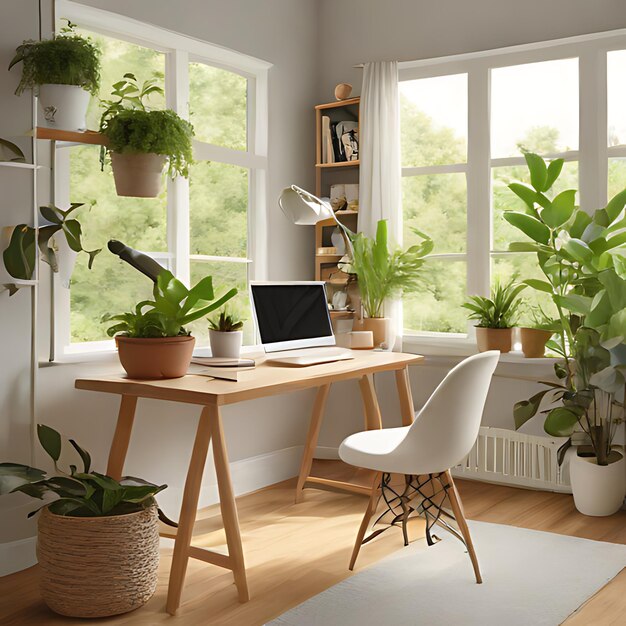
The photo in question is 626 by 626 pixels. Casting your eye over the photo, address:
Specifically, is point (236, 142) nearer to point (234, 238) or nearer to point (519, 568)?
point (234, 238)

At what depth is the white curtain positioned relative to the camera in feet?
15.0

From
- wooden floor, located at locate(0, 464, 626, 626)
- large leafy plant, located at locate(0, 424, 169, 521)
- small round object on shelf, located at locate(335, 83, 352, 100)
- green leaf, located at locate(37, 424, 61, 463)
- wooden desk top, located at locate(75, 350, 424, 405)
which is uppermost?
small round object on shelf, located at locate(335, 83, 352, 100)

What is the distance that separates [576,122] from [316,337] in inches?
69.9

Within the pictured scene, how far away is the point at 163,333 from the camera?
306 centimetres

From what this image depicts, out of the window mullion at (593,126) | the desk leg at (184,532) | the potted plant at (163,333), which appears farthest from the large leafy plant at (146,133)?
the window mullion at (593,126)

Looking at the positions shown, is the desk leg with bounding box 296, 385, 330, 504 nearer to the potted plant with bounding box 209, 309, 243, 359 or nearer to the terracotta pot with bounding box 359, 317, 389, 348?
the terracotta pot with bounding box 359, 317, 389, 348

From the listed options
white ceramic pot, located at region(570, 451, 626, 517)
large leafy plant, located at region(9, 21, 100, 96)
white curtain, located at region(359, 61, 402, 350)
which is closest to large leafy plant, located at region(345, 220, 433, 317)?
white curtain, located at region(359, 61, 402, 350)

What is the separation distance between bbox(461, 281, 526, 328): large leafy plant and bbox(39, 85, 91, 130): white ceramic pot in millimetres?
2149

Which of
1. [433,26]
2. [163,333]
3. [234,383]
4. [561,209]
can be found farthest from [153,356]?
[433,26]

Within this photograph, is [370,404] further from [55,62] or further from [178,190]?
[55,62]

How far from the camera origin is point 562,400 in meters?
4.17

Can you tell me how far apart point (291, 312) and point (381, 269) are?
88 centimetres

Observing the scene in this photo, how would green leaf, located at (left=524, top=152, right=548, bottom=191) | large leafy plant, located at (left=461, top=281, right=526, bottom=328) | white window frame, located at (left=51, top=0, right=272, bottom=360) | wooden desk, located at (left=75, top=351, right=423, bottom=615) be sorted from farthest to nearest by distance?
1. large leafy plant, located at (left=461, top=281, right=526, bottom=328)
2. green leaf, located at (left=524, top=152, right=548, bottom=191)
3. white window frame, located at (left=51, top=0, right=272, bottom=360)
4. wooden desk, located at (left=75, top=351, right=423, bottom=615)

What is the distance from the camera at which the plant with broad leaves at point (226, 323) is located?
354cm
